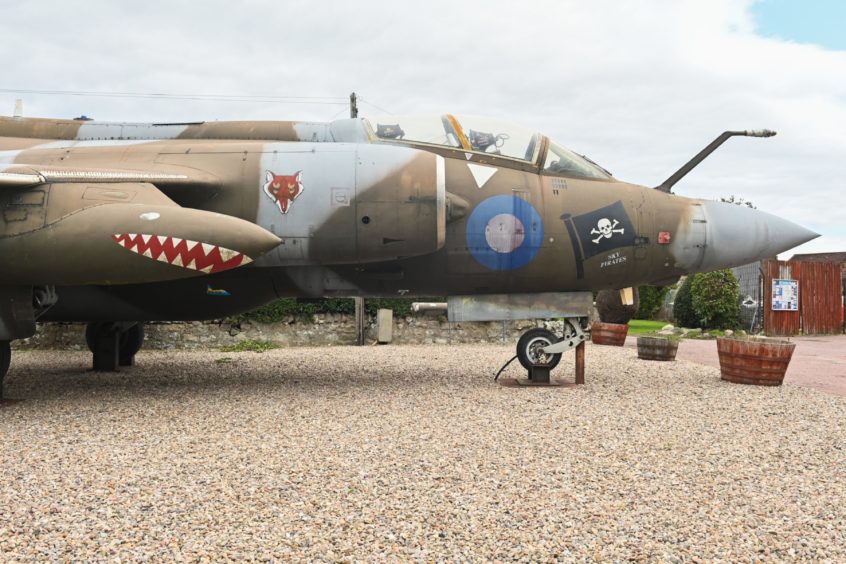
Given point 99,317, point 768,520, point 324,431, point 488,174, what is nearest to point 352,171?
point 488,174

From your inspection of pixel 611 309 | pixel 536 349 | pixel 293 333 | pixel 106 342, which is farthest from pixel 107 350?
pixel 611 309

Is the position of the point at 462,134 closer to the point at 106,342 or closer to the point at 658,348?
the point at 106,342

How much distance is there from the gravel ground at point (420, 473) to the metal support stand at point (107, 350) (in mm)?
1913

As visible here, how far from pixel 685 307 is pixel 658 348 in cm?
1323

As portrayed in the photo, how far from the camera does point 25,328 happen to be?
21.1ft

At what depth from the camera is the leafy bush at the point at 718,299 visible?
2158cm

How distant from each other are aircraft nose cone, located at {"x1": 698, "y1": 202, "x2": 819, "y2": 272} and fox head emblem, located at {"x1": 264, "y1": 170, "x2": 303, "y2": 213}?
495cm

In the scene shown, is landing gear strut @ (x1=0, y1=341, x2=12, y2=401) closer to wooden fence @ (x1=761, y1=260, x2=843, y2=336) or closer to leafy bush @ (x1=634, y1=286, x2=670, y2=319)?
wooden fence @ (x1=761, y1=260, x2=843, y2=336)

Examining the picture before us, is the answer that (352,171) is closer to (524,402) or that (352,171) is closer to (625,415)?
(524,402)

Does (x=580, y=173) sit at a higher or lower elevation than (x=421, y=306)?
higher

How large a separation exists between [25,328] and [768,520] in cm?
674

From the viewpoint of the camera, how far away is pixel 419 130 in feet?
25.1

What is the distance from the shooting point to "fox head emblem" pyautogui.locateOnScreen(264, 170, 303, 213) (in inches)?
267

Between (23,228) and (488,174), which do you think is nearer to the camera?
(23,228)
